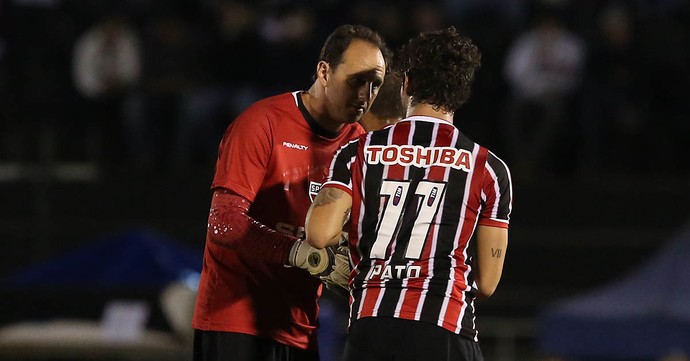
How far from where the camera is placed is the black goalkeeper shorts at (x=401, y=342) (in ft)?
12.7

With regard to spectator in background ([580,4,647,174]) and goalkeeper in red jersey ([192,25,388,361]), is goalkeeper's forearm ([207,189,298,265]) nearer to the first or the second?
goalkeeper in red jersey ([192,25,388,361])

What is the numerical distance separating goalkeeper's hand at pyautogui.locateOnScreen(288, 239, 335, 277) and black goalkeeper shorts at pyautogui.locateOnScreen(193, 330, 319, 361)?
18.6 inches

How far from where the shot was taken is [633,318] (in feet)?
32.1

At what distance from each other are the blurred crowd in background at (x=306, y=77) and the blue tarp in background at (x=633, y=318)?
235 cm

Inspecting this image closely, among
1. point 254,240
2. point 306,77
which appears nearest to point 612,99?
point 306,77

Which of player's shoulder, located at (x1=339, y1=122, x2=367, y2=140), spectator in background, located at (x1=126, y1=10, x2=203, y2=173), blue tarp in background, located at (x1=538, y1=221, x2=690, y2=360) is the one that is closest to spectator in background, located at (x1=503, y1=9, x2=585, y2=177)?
blue tarp in background, located at (x1=538, y1=221, x2=690, y2=360)

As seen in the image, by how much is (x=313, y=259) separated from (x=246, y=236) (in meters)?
0.25

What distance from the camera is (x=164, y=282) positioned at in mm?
7887

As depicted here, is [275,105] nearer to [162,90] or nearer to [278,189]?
[278,189]

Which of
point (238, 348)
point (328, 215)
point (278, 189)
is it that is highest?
point (278, 189)

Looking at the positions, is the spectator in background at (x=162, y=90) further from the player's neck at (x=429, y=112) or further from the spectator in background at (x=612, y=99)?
the player's neck at (x=429, y=112)

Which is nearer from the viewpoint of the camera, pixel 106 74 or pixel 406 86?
pixel 406 86

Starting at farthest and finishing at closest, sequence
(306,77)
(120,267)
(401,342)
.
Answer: (306,77)
(120,267)
(401,342)

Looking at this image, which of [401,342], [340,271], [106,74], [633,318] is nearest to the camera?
[401,342]
